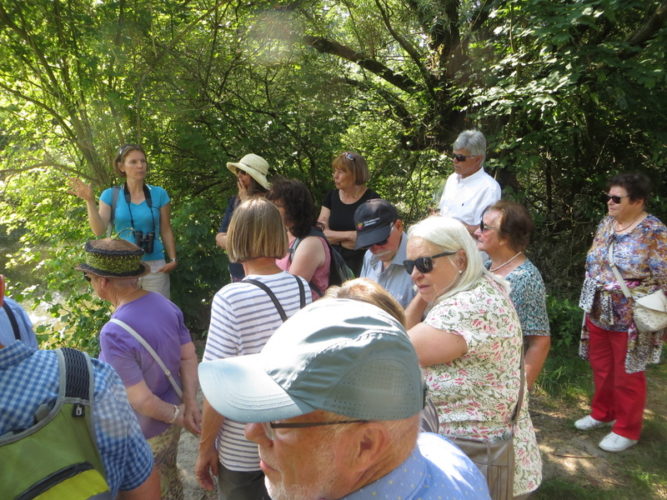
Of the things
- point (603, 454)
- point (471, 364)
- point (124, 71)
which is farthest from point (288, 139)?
point (471, 364)

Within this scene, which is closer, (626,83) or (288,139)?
(626,83)

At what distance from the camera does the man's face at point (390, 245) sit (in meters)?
2.78

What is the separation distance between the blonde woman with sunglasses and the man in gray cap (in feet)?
2.22

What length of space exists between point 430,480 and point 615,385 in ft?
9.90

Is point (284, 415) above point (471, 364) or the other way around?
above

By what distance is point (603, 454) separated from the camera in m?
3.53

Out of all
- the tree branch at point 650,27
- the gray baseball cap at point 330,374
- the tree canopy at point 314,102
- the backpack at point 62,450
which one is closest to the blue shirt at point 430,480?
the gray baseball cap at point 330,374

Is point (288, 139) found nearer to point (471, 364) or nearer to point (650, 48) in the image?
point (650, 48)

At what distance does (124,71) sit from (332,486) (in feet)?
17.1

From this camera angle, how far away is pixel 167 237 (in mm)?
4457

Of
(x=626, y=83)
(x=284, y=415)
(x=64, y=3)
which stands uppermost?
(x=64, y=3)

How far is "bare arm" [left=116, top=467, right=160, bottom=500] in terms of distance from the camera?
142 centimetres

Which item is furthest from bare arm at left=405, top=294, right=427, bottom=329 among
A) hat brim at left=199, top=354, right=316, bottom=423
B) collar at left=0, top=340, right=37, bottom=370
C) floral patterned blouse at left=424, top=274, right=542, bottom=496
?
collar at left=0, top=340, right=37, bottom=370

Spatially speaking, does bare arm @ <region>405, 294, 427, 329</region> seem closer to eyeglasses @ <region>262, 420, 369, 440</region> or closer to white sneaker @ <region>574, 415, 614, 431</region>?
eyeglasses @ <region>262, 420, 369, 440</region>
